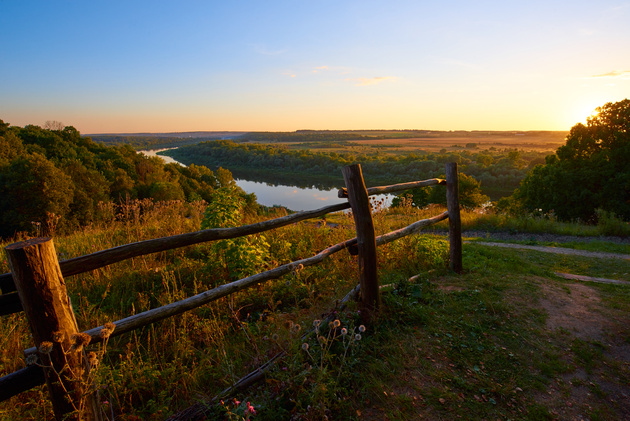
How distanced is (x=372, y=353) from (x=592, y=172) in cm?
2127

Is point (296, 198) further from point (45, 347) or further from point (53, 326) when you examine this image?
Result: point (45, 347)

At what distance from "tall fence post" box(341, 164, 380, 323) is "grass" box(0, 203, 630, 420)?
220 mm

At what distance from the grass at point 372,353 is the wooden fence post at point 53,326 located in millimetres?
398

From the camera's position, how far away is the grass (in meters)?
2.34

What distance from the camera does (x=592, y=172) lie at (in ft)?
59.0

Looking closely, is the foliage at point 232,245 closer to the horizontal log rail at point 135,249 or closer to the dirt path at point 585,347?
the horizontal log rail at point 135,249

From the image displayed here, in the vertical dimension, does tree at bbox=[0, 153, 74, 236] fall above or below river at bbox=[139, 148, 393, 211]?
above

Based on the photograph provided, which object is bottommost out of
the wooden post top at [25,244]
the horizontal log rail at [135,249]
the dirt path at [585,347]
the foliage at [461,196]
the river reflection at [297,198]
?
the river reflection at [297,198]

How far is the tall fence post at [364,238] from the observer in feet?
10.9

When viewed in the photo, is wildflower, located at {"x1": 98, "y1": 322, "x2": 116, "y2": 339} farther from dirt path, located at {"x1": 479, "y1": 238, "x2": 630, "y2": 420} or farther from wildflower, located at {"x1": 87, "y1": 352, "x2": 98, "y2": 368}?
dirt path, located at {"x1": 479, "y1": 238, "x2": 630, "y2": 420}

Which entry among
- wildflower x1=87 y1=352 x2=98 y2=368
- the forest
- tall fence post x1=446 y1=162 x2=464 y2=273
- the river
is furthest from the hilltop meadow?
the river

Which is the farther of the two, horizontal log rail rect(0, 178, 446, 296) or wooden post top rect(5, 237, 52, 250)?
horizontal log rail rect(0, 178, 446, 296)

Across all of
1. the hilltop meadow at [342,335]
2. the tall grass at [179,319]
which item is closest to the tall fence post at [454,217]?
the hilltop meadow at [342,335]

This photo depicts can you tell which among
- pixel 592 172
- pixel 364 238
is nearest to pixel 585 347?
pixel 364 238
